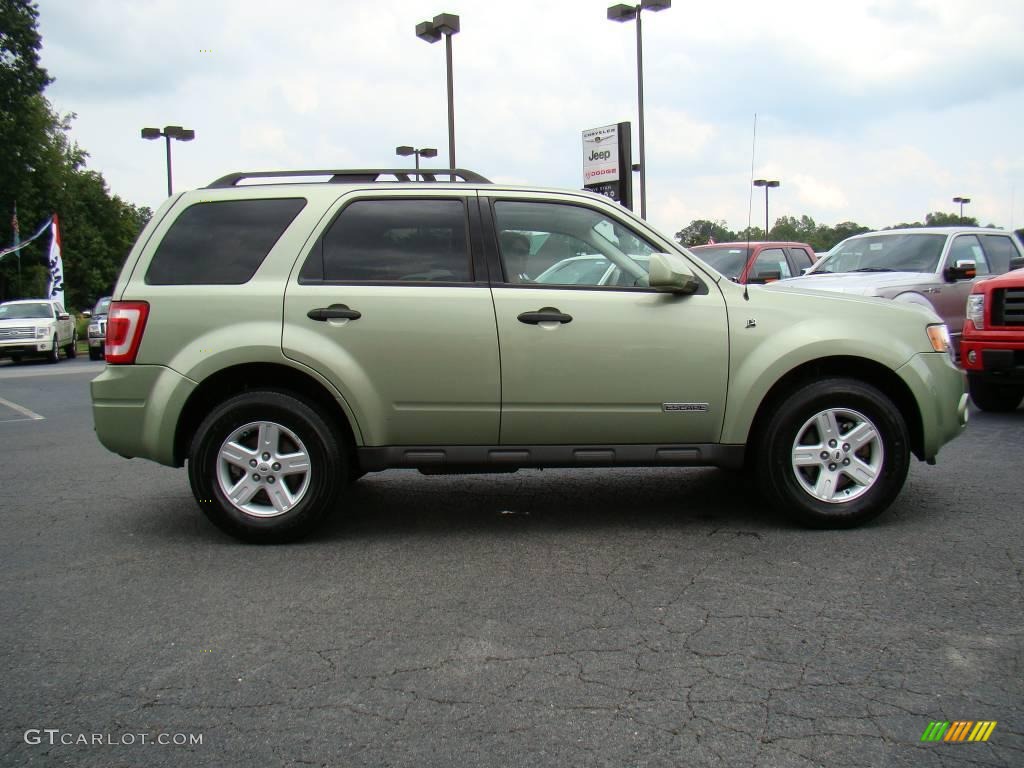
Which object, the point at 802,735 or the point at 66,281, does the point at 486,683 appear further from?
the point at 66,281

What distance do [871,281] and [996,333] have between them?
2.25m

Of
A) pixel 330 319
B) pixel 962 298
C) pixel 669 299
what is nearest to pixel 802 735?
pixel 669 299

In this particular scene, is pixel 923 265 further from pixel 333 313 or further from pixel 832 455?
pixel 333 313

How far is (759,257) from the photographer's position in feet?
51.6

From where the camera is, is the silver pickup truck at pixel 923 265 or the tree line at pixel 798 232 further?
the tree line at pixel 798 232

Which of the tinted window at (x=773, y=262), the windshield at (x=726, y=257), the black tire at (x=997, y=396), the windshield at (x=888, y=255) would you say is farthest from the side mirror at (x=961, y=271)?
the tinted window at (x=773, y=262)

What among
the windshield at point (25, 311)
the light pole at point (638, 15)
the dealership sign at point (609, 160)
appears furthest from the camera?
the windshield at point (25, 311)

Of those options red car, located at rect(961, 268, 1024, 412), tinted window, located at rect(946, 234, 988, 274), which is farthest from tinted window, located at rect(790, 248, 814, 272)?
red car, located at rect(961, 268, 1024, 412)

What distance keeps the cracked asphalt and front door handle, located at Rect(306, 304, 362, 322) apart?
1204mm

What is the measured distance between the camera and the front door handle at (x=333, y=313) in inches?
207

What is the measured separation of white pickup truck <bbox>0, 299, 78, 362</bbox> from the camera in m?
25.6

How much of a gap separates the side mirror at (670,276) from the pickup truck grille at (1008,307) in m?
5.40

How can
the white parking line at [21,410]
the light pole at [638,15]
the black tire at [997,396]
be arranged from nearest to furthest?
the black tire at [997,396], the white parking line at [21,410], the light pole at [638,15]

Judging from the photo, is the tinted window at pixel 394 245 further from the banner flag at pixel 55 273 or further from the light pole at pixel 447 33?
the banner flag at pixel 55 273
